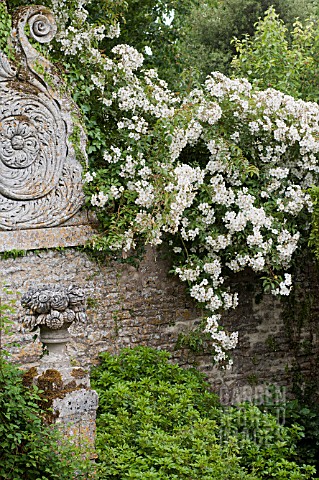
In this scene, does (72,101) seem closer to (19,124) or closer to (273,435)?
(19,124)

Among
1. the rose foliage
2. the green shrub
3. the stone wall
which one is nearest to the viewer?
the green shrub

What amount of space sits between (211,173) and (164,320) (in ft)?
5.44

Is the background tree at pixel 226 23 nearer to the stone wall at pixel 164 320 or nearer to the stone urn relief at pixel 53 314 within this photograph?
A: the stone wall at pixel 164 320

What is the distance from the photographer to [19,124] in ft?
23.0

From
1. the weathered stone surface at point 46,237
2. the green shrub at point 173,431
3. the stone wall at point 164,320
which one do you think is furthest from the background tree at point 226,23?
the green shrub at point 173,431

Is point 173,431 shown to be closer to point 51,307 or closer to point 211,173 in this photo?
point 51,307

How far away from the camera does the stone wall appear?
7.23 metres

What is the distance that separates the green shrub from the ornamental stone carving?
1671mm

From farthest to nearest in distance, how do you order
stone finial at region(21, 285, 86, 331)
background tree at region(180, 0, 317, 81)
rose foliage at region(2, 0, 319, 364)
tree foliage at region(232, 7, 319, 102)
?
background tree at region(180, 0, 317, 81) < tree foliage at region(232, 7, 319, 102) < rose foliage at region(2, 0, 319, 364) < stone finial at region(21, 285, 86, 331)

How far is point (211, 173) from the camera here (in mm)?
7879

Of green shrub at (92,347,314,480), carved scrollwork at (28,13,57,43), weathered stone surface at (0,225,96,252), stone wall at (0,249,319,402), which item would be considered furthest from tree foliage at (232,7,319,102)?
green shrub at (92,347,314,480)

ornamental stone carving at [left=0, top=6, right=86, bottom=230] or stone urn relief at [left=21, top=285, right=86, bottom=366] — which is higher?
ornamental stone carving at [left=0, top=6, right=86, bottom=230]

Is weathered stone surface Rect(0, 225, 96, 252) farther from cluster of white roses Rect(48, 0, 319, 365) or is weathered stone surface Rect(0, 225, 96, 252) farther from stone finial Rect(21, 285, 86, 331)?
stone finial Rect(21, 285, 86, 331)

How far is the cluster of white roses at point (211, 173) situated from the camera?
7.43m
